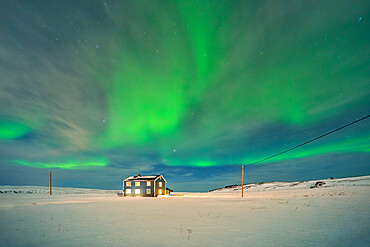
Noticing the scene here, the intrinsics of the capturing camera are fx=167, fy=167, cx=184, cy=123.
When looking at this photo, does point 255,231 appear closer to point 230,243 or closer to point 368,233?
point 230,243

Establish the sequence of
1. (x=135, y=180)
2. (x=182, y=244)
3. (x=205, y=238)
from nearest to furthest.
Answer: (x=182, y=244), (x=205, y=238), (x=135, y=180)

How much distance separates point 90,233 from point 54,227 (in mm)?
2331

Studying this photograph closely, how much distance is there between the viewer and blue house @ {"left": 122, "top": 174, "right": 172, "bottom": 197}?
44.2 m

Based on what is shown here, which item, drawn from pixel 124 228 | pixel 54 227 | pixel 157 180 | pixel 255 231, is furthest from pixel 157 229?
pixel 157 180

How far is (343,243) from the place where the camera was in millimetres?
5242

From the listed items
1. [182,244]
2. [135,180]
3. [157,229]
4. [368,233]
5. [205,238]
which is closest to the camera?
[182,244]

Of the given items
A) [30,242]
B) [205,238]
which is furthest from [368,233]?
[30,242]

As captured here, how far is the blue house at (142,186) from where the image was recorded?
4422 centimetres

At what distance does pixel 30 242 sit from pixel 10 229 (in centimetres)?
289

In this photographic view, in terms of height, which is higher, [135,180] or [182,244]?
[182,244]

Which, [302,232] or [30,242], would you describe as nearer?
[30,242]

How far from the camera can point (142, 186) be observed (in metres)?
44.8

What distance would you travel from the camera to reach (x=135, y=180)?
45.5m

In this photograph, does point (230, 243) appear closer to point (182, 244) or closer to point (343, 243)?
point (182, 244)
